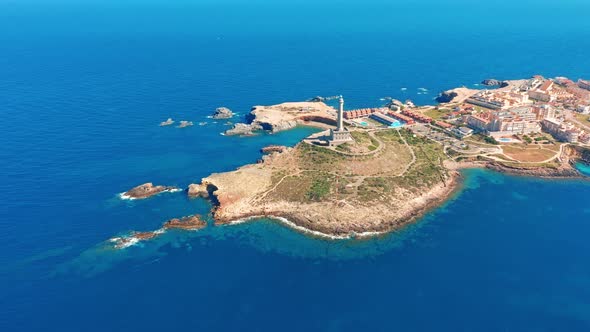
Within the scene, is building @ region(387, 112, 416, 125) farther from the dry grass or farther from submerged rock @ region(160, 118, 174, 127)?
submerged rock @ region(160, 118, 174, 127)

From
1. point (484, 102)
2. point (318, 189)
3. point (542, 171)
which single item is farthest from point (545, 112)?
point (318, 189)

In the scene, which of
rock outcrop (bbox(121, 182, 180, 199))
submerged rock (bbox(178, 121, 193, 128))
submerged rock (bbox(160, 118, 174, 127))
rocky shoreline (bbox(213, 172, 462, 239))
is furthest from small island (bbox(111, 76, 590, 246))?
submerged rock (bbox(160, 118, 174, 127))

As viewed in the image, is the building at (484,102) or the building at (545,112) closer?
the building at (545,112)

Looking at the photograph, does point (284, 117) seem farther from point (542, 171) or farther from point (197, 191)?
point (542, 171)

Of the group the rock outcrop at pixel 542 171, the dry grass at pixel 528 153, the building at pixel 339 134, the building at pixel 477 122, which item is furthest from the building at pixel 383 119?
the rock outcrop at pixel 542 171

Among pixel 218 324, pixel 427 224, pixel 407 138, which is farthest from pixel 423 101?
pixel 218 324

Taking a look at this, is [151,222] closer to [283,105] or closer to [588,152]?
[283,105]

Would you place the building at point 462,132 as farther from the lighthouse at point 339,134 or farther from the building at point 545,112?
the lighthouse at point 339,134
